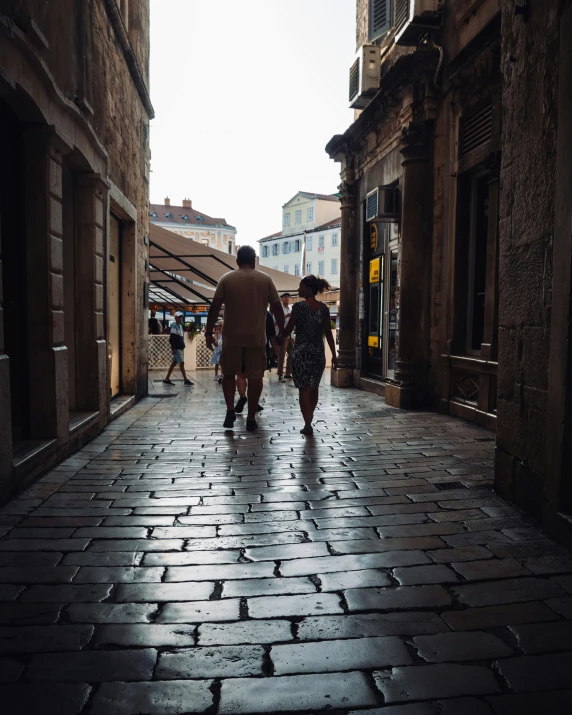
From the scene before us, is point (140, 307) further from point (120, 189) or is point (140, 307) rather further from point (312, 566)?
point (312, 566)

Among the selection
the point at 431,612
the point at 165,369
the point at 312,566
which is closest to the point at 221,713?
the point at 431,612

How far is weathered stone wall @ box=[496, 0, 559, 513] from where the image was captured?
3514 mm

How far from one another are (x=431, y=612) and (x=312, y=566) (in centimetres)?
65

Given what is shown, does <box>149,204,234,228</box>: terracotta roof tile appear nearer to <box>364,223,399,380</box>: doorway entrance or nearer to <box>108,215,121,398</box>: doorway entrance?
<box>364,223,399,380</box>: doorway entrance

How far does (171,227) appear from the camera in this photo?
77.4m

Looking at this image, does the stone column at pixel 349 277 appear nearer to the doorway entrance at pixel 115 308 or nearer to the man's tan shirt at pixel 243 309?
the doorway entrance at pixel 115 308

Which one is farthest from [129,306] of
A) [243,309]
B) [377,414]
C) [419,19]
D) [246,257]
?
[419,19]

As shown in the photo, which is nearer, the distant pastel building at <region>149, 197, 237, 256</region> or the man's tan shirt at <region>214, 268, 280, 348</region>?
the man's tan shirt at <region>214, 268, 280, 348</region>

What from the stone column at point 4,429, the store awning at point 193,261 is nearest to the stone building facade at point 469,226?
the stone column at point 4,429

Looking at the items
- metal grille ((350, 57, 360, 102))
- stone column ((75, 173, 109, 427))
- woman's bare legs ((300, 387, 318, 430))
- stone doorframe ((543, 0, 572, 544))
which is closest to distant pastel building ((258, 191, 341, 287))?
metal grille ((350, 57, 360, 102))

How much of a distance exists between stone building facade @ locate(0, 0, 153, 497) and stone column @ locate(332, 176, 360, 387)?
595 centimetres

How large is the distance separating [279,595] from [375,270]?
10.0m

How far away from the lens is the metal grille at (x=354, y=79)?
12.0 meters

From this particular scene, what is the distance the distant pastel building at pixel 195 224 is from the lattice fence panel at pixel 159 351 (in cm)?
6058
